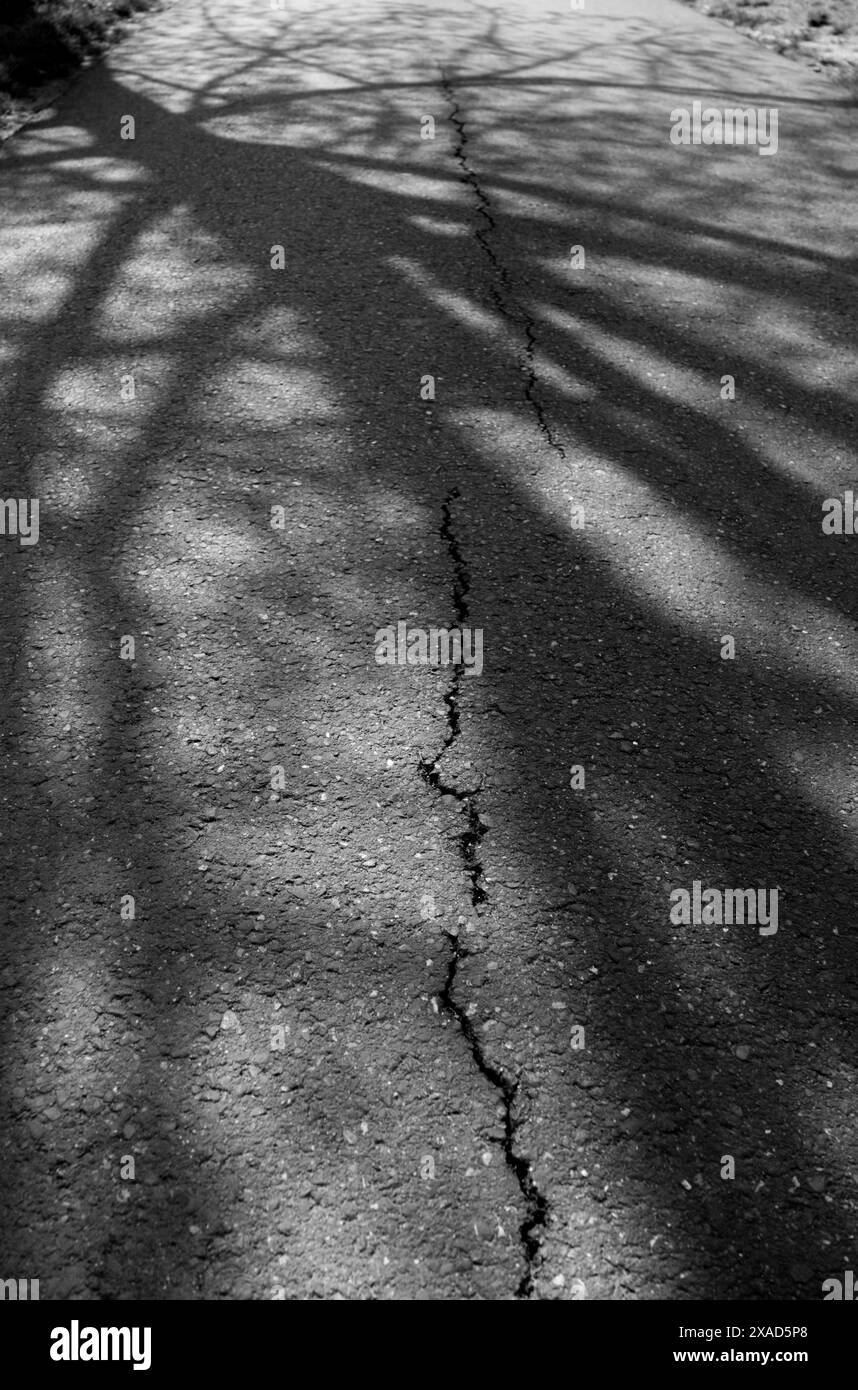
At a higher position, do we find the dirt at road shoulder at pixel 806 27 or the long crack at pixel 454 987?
the dirt at road shoulder at pixel 806 27

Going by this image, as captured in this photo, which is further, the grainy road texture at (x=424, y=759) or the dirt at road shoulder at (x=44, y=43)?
the dirt at road shoulder at (x=44, y=43)

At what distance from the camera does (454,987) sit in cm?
220

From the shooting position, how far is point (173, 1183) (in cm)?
190

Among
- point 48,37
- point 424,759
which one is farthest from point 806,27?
point 424,759

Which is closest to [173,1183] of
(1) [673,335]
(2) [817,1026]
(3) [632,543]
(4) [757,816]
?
(2) [817,1026]

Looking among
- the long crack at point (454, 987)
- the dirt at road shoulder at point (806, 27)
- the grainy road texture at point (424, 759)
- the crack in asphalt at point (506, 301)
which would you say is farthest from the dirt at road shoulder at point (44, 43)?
the long crack at point (454, 987)

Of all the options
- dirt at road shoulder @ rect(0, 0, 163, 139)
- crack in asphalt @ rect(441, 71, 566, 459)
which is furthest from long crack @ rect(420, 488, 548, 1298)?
dirt at road shoulder @ rect(0, 0, 163, 139)

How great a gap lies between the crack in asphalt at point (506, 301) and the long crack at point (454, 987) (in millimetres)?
1069

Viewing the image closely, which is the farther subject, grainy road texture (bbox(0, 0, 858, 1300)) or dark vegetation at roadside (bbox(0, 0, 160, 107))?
dark vegetation at roadside (bbox(0, 0, 160, 107))

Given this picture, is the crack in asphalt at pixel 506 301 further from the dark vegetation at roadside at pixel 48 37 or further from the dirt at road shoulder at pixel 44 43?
the dark vegetation at roadside at pixel 48 37

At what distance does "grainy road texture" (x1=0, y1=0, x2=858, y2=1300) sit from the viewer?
1.89 metres

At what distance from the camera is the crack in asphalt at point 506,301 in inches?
161

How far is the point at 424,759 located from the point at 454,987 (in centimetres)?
65

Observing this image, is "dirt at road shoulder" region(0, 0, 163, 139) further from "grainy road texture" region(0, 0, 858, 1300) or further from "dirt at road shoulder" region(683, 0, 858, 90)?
"dirt at road shoulder" region(683, 0, 858, 90)
